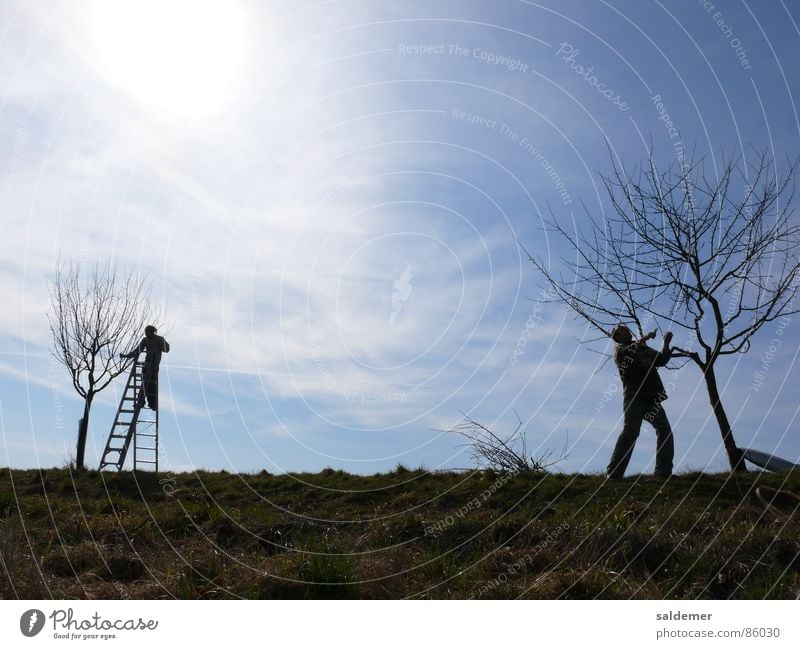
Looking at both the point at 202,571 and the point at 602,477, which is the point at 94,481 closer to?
the point at 202,571

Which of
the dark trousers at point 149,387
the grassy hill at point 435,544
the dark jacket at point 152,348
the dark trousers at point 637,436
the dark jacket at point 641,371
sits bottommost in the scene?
the grassy hill at point 435,544

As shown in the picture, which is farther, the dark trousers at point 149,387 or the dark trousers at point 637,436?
the dark trousers at point 149,387

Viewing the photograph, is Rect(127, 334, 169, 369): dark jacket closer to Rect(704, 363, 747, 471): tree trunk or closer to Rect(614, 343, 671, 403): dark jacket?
Rect(614, 343, 671, 403): dark jacket

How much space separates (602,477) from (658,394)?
1.71m

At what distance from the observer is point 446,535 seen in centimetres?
874

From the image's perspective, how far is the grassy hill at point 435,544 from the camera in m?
6.78

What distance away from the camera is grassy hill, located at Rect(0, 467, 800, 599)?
6777mm

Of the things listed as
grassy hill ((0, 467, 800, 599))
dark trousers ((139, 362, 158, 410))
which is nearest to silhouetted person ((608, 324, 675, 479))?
grassy hill ((0, 467, 800, 599))

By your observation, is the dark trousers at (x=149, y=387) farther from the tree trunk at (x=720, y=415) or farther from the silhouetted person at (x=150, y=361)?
the tree trunk at (x=720, y=415)

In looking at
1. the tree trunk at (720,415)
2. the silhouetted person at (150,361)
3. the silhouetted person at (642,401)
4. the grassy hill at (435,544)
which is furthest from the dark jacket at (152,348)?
the tree trunk at (720,415)

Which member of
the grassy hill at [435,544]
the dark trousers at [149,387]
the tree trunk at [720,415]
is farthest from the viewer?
the dark trousers at [149,387]

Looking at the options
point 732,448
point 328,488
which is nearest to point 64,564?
point 328,488

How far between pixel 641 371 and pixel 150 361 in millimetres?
12978
